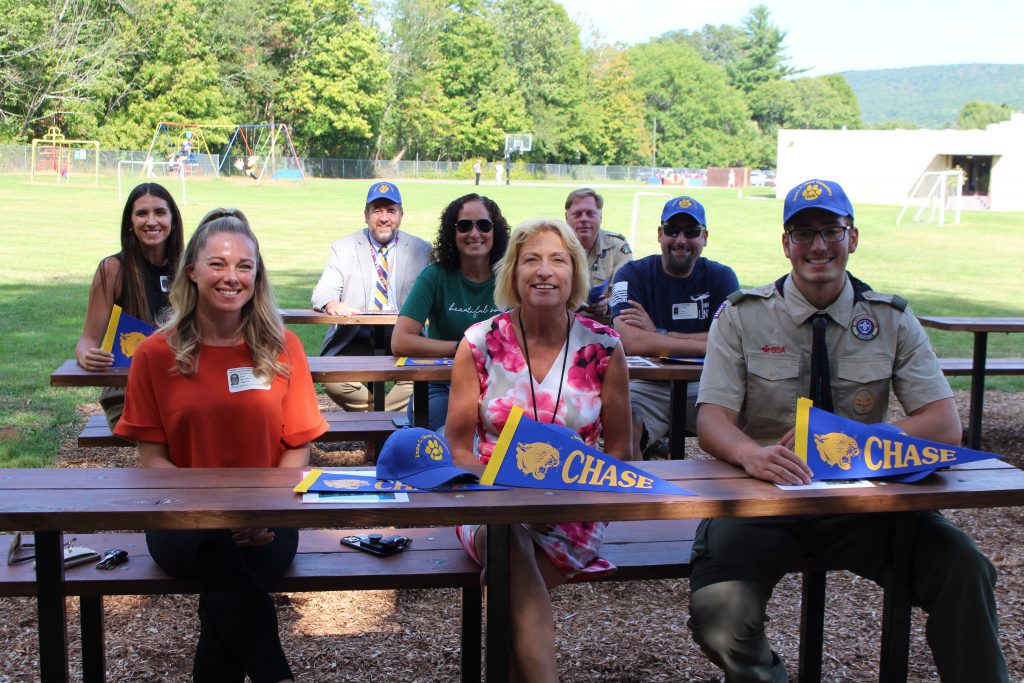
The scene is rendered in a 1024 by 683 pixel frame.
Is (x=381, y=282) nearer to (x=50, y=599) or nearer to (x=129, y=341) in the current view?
(x=129, y=341)

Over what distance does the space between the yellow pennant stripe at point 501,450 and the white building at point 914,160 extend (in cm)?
5461

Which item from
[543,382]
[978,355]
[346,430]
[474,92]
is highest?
[474,92]

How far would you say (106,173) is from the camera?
170 feet

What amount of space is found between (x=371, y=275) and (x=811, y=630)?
4.42 m

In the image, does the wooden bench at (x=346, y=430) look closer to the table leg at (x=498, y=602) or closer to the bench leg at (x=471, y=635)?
the bench leg at (x=471, y=635)

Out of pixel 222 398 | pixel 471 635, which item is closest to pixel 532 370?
pixel 471 635

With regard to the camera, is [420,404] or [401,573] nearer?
[401,573]

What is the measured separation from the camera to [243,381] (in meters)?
3.30

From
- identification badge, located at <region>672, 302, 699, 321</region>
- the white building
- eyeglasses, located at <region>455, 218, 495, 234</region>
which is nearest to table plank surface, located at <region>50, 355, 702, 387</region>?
identification badge, located at <region>672, 302, 699, 321</region>

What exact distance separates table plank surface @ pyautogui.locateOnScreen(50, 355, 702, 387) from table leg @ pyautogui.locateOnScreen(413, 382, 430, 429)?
14cm

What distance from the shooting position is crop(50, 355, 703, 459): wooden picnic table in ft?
15.8

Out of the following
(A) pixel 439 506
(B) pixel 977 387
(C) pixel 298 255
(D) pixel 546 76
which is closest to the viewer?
(A) pixel 439 506

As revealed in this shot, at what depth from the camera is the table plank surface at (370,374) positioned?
4797 millimetres

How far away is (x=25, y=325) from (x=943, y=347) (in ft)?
32.9
